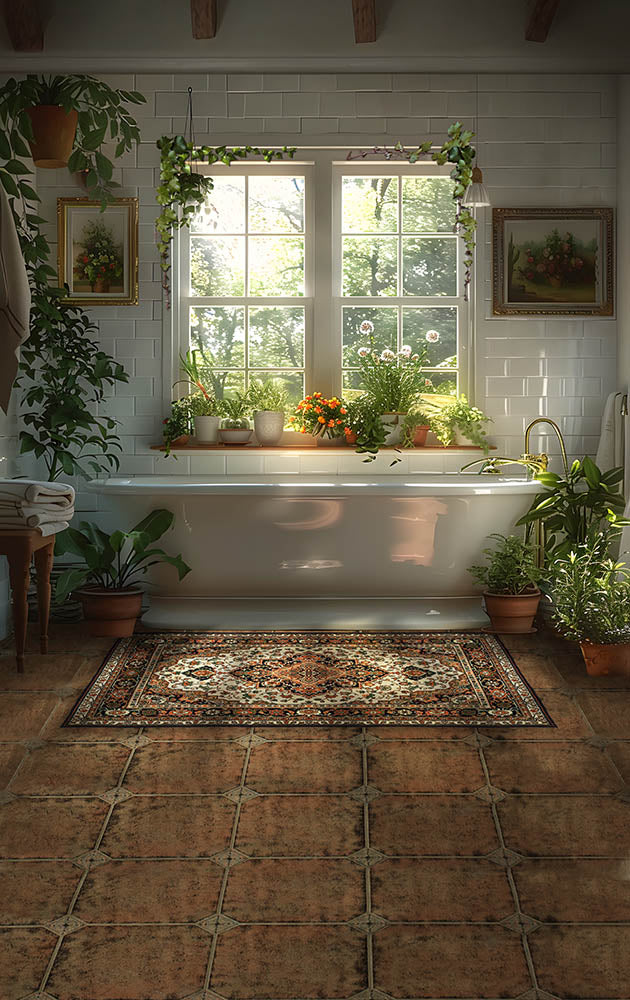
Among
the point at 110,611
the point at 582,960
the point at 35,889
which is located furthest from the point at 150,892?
the point at 110,611

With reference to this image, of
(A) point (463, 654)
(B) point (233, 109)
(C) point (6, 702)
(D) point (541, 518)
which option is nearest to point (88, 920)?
(C) point (6, 702)

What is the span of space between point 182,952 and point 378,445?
3.79 metres

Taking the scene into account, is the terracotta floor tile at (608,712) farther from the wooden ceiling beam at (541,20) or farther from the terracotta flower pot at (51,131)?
the terracotta flower pot at (51,131)

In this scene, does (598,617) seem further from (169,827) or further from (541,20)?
(541,20)

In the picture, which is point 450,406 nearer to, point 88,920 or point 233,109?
point 233,109

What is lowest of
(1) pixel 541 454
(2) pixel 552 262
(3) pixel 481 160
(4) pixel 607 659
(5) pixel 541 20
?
(4) pixel 607 659

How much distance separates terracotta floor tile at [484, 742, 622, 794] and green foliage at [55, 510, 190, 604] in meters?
2.02

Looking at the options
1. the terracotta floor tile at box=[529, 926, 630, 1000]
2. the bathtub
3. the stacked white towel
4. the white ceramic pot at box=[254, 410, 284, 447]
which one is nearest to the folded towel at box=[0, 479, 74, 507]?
the stacked white towel

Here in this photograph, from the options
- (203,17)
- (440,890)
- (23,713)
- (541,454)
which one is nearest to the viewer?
(440,890)

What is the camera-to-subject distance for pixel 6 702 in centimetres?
373

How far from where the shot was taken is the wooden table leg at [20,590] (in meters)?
4.12

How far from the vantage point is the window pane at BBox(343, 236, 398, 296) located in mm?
5820

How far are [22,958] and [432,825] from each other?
1.11 meters

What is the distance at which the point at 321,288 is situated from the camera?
5777mm
